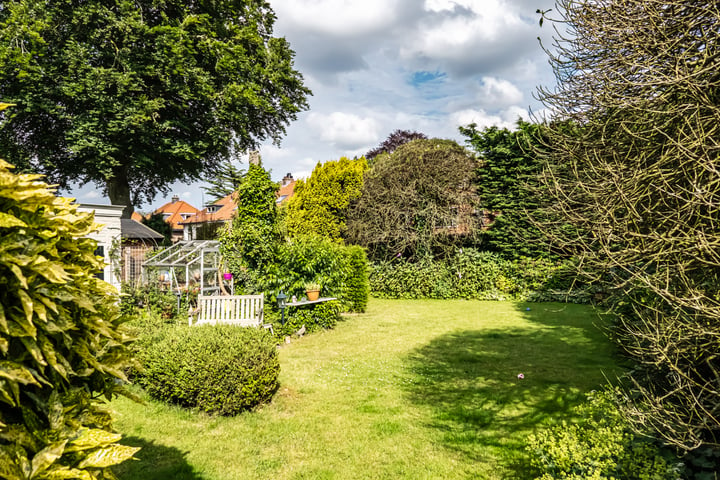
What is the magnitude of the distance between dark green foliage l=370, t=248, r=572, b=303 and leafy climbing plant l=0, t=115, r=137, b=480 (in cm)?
Result: 1466

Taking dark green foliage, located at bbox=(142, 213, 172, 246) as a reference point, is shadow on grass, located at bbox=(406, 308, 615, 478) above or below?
below

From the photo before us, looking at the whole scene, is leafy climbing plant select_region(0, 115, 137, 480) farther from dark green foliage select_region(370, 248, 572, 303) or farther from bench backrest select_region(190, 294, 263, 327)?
dark green foliage select_region(370, 248, 572, 303)

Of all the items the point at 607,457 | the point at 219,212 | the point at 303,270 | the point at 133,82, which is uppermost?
the point at 133,82

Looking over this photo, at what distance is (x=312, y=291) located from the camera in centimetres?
945

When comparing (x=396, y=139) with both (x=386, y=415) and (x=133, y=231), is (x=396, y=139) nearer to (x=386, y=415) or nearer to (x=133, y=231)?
(x=133, y=231)

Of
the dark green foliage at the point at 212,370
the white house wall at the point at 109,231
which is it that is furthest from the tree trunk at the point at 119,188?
the dark green foliage at the point at 212,370

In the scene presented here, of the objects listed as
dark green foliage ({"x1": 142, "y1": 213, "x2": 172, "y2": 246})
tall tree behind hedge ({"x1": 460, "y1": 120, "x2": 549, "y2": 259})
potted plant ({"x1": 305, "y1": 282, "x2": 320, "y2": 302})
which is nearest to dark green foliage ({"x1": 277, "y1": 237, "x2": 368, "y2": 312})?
potted plant ({"x1": 305, "y1": 282, "x2": 320, "y2": 302})

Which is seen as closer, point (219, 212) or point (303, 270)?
point (303, 270)

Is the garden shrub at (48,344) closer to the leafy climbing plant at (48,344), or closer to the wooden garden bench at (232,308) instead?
the leafy climbing plant at (48,344)

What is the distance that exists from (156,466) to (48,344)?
3.13m

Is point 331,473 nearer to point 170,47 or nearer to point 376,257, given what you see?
point 376,257

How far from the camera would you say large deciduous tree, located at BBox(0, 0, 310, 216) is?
14211 mm

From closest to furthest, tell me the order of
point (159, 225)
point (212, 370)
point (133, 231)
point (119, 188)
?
point (212, 370) < point (133, 231) < point (119, 188) < point (159, 225)

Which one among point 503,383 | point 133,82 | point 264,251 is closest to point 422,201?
point 264,251
